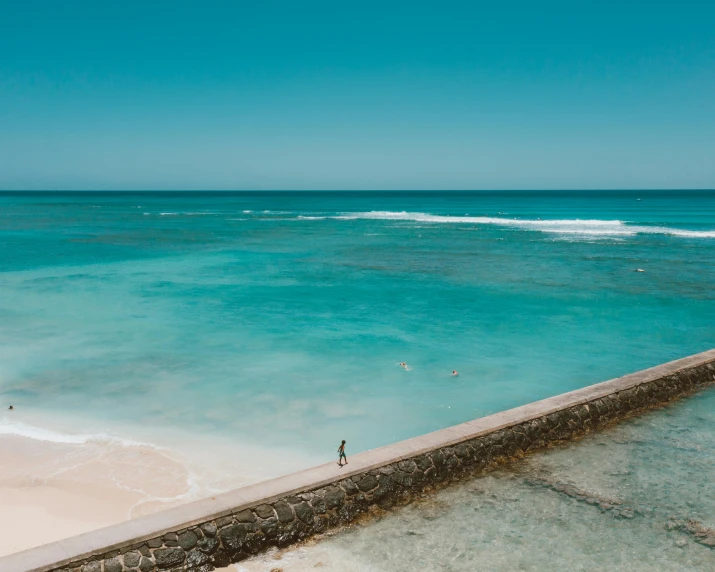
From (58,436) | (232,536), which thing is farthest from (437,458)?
(58,436)

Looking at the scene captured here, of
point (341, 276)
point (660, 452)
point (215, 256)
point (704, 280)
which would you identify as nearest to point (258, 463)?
point (660, 452)

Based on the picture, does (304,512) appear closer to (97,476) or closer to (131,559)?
(131,559)

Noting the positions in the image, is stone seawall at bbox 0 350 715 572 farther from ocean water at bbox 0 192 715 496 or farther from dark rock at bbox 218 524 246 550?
ocean water at bbox 0 192 715 496

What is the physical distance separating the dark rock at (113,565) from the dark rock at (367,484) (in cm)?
301

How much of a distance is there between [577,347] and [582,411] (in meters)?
6.98

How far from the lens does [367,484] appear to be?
8.18 meters

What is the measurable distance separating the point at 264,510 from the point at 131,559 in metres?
1.56

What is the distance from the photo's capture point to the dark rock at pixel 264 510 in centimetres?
741

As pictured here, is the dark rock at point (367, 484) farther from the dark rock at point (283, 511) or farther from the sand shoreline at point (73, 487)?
the sand shoreline at point (73, 487)

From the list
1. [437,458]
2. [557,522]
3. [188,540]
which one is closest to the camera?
[188,540]

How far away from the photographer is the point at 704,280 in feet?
90.9

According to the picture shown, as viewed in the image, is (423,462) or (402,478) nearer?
(402,478)

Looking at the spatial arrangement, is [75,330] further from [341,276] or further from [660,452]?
[660,452]

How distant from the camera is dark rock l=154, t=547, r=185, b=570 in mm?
6773
